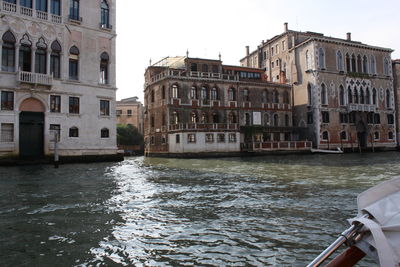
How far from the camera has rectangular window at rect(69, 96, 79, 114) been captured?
22.8m

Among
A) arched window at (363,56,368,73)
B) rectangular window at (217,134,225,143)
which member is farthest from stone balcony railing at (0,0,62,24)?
arched window at (363,56,368,73)

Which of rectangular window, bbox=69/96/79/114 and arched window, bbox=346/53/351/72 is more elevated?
arched window, bbox=346/53/351/72

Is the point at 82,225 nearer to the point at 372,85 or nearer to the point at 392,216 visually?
the point at 392,216

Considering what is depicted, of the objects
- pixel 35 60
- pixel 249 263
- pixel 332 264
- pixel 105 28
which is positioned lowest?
pixel 249 263

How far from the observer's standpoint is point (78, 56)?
2334cm

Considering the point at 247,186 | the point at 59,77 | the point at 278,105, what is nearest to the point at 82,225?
the point at 247,186

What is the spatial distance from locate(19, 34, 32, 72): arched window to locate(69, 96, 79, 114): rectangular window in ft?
10.8

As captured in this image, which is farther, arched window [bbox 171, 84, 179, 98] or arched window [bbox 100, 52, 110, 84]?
arched window [bbox 171, 84, 179, 98]

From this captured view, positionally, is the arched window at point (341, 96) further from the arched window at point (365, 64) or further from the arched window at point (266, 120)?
the arched window at point (266, 120)

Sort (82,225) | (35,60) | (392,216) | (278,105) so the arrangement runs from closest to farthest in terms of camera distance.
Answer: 1. (392,216)
2. (82,225)
3. (35,60)
4. (278,105)

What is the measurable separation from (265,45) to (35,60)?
36.0 metres

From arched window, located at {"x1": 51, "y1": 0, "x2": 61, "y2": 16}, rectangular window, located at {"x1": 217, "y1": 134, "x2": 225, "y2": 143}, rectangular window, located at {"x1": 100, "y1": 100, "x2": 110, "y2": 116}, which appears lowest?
rectangular window, located at {"x1": 217, "y1": 134, "x2": 225, "y2": 143}

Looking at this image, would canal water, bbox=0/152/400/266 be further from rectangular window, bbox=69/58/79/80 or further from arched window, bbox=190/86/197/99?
arched window, bbox=190/86/197/99

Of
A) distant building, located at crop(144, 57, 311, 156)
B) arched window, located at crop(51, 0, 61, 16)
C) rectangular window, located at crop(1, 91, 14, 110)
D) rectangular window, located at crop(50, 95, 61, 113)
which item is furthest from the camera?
distant building, located at crop(144, 57, 311, 156)
